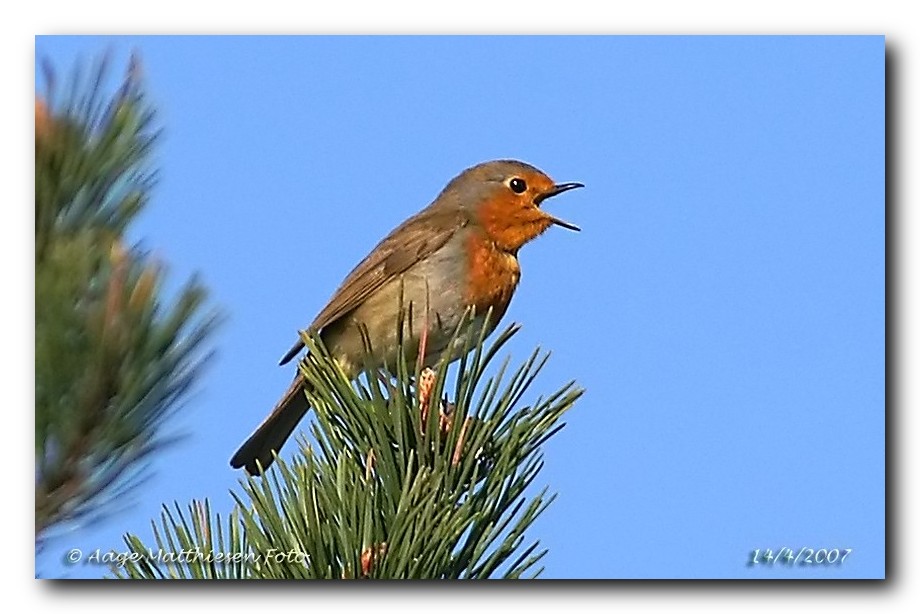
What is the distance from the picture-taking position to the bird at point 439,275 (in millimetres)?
3084

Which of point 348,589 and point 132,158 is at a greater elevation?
point 132,158

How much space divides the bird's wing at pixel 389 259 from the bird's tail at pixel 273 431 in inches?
8.2

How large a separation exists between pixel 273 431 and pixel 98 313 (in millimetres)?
855

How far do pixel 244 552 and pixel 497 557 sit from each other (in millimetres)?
459

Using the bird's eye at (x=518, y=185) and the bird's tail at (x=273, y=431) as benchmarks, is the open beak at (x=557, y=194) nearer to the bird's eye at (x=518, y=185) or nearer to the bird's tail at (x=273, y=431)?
the bird's eye at (x=518, y=185)

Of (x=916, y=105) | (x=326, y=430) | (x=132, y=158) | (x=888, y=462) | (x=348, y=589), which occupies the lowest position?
(x=348, y=589)

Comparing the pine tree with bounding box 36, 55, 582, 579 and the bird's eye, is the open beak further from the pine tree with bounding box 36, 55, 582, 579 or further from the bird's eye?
the pine tree with bounding box 36, 55, 582, 579

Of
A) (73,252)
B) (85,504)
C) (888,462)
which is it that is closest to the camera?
(73,252)

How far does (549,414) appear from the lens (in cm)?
242

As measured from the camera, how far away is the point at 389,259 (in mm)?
3340

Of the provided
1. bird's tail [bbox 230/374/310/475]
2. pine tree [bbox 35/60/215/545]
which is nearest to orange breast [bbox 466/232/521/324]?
bird's tail [bbox 230/374/310/475]
